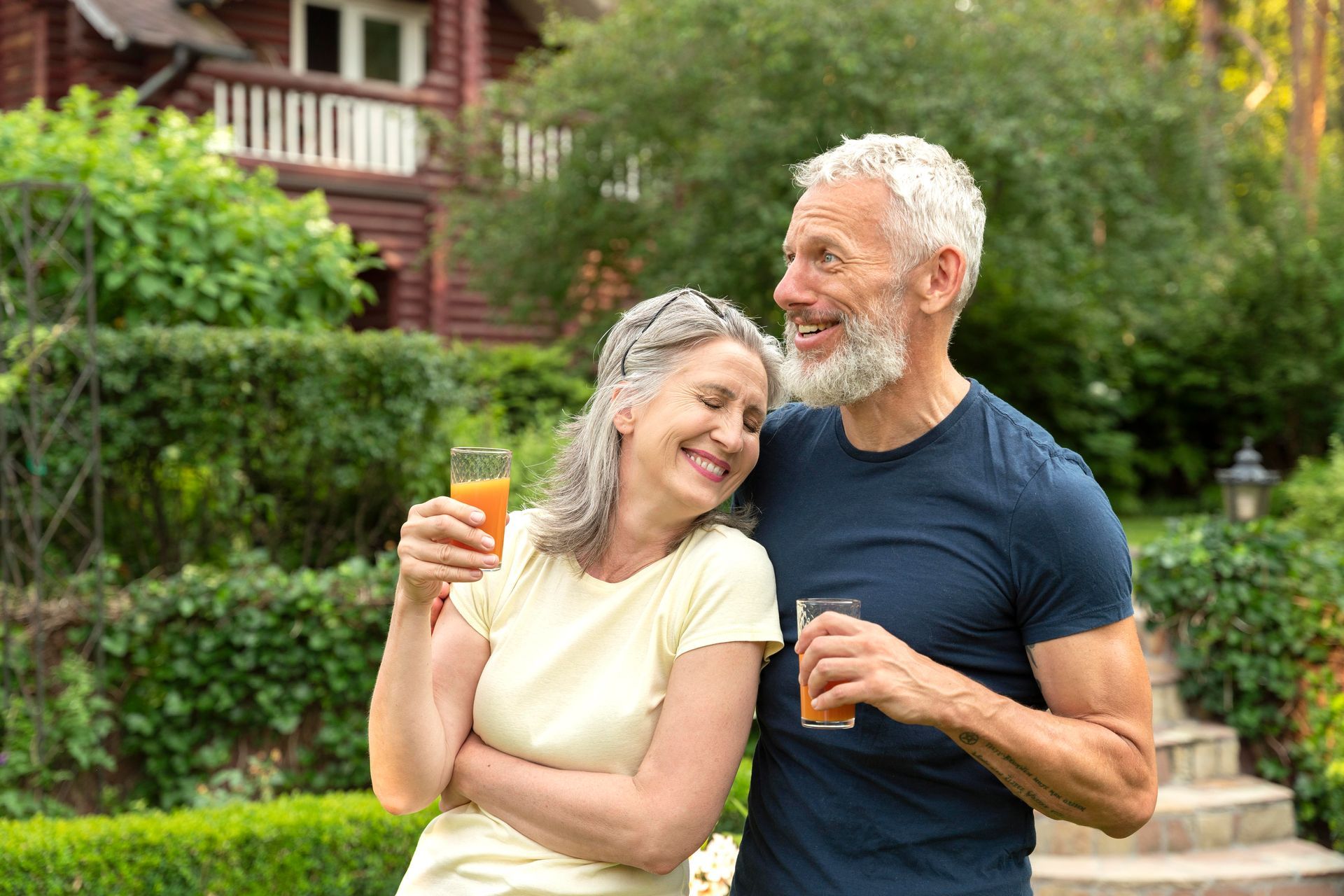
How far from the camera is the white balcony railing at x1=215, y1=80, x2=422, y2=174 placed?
1259 cm

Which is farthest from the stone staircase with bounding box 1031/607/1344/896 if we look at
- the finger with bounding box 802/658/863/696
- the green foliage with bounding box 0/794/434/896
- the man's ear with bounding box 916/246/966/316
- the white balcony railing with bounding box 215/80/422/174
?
the white balcony railing with bounding box 215/80/422/174

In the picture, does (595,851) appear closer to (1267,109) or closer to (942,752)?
(942,752)

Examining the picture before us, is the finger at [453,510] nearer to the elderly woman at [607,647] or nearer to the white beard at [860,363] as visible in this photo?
the elderly woman at [607,647]

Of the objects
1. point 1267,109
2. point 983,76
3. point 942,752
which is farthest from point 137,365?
point 1267,109

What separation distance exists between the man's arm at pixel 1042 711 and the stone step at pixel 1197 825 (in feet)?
13.1

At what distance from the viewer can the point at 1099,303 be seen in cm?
1173

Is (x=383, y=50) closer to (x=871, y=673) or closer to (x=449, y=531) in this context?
(x=449, y=531)

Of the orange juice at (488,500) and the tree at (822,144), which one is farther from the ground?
the tree at (822,144)

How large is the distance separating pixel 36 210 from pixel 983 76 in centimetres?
698

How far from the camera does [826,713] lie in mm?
1902

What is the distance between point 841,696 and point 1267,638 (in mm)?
5135

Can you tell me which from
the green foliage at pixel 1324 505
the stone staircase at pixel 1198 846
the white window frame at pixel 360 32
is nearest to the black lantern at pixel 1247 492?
the stone staircase at pixel 1198 846

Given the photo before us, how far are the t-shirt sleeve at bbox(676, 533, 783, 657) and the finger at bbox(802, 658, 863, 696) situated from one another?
24 cm

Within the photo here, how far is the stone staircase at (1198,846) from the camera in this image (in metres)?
5.46
